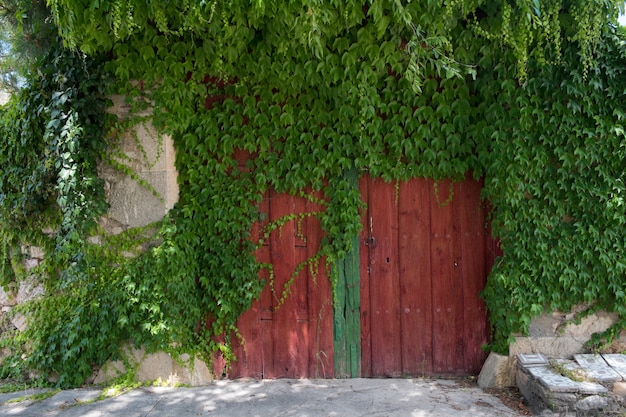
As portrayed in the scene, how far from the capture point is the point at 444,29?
3.57m

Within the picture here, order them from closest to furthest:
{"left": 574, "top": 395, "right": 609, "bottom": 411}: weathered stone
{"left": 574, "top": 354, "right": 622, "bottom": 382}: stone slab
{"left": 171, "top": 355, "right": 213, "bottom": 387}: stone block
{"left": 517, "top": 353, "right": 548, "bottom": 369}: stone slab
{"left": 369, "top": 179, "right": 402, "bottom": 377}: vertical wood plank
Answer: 1. {"left": 574, "top": 395, "right": 609, "bottom": 411}: weathered stone
2. {"left": 574, "top": 354, "right": 622, "bottom": 382}: stone slab
3. {"left": 517, "top": 353, "right": 548, "bottom": 369}: stone slab
4. {"left": 171, "top": 355, "right": 213, "bottom": 387}: stone block
5. {"left": 369, "top": 179, "right": 402, "bottom": 377}: vertical wood plank

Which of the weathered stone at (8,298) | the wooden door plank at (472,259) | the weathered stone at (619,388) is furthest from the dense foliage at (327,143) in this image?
the weathered stone at (619,388)

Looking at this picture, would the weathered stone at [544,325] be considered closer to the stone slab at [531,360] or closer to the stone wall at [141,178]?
the stone slab at [531,360]

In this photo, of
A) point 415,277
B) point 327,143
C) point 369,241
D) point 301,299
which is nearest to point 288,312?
point 301,299

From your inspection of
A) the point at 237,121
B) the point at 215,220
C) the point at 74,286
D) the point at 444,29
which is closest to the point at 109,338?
the point at 74,286

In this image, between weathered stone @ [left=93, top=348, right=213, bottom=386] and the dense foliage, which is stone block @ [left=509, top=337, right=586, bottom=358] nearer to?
the dense foliage

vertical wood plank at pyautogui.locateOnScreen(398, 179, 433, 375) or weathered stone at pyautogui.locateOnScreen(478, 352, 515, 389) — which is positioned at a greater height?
vertical wood plank at pyautogui.locateOnScreen(398, 179, 433, 375)

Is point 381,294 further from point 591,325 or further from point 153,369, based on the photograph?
point 153,369

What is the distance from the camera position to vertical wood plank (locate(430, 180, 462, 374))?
4129 mm

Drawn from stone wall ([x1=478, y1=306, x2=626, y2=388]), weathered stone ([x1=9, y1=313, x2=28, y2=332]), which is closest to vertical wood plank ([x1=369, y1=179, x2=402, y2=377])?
stone wall ([x1=478, y1=306, x2=626, y2=388])

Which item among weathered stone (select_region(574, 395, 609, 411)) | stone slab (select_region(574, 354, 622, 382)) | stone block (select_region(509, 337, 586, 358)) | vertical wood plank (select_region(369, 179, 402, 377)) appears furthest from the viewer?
vertical wood plank (select_region(369, 179, 402, 377))

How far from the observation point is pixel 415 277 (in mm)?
4160

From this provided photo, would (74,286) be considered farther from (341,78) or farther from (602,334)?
(602,334)

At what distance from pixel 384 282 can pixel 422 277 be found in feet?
1.03
